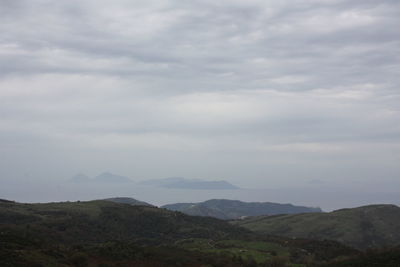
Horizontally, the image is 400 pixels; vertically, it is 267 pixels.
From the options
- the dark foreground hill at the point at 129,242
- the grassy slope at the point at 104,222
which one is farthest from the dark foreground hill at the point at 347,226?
the dark foreground hill at the point at 129,242

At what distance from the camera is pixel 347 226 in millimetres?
134500

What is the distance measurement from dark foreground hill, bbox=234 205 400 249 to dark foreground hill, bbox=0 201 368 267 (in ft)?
98.4

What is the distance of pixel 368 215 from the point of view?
14638cm

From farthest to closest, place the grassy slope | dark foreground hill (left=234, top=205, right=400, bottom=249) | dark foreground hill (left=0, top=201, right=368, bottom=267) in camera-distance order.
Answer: dark foreground hill (left=234, top=205, right=400, bottom=249), the grassy slope, dark foreground hill (left=0, top=201, right=368, bottom=267)

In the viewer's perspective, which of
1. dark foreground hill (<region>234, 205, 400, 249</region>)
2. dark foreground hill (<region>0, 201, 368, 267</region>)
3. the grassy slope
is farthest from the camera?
dark foreground hill (<region>234, 205, 400, 249</region>)

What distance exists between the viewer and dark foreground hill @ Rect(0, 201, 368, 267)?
38706 millimetres

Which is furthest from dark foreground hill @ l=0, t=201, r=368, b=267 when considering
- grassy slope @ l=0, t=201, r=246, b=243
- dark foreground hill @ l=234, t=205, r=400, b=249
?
dark foreground hill @ l=234, t=205, r=400, b=249

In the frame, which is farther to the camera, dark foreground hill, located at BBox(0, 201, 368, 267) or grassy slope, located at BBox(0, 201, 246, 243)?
grassy slope, located at BBox(0, 201, 246, 243)

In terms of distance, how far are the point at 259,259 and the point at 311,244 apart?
19162 millimetres

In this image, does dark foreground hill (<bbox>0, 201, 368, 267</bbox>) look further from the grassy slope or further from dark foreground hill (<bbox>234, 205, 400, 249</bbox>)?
dark foreground hill (<bbox>234, 205, 400, 249</bbox>)

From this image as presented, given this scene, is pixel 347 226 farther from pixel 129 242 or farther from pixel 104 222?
pixel 129 242

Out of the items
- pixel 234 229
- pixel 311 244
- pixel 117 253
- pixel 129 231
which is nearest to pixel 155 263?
pixel 117 253

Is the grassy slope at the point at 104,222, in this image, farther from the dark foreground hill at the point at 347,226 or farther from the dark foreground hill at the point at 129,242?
the dark foreground hill at the point at 347,226

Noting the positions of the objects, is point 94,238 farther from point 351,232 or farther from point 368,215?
point 368,215
